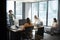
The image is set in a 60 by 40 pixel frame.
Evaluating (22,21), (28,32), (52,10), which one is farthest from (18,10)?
(52,10)

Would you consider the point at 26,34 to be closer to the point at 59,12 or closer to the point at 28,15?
the point at 28,15

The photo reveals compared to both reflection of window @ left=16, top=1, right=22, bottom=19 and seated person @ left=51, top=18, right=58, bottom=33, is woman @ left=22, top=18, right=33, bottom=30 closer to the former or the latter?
reflection of window @ left=16, top=1, right=22, bottom=19

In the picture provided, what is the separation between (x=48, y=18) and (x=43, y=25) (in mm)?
93

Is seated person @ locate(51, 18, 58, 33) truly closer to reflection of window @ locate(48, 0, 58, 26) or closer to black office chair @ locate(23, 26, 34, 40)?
reflection of window @ locate(48, 0, 58, 26)

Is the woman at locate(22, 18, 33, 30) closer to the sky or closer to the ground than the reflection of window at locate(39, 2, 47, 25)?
closer to the ground

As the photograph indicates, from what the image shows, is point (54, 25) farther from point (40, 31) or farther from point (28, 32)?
point (28, 32)

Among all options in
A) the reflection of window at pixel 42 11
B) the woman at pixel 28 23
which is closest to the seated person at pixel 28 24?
the woman at pixel 28 23

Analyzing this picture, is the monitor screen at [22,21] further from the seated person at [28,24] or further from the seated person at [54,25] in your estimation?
the seated person at [54,25]

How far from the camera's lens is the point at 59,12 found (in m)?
0.96

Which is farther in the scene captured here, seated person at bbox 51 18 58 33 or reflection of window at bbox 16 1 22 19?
seated person at bbox 51 18 58 33

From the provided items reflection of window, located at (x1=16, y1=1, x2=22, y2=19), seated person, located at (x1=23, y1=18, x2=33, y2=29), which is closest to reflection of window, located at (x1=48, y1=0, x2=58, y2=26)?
seated person, located at (x1=23, y1=18, x2=33, y2=29)

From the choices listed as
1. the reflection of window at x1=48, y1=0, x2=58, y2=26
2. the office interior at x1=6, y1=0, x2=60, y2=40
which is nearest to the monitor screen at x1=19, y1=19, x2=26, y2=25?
the office interior at x1=6, y1=0, x2=60, y2=40

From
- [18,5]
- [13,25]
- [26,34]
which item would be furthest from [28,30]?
[18,5]

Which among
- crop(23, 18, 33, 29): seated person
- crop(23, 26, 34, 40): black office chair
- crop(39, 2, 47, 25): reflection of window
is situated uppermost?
crop(39, 2, 47, 25): reflection of window
